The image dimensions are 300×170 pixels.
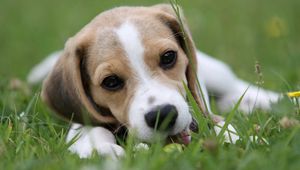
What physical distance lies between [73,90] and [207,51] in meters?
6.58

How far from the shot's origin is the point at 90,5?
17.2 metres

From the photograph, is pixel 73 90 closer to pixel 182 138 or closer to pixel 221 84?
pixel 182 138

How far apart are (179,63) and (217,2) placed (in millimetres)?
11050

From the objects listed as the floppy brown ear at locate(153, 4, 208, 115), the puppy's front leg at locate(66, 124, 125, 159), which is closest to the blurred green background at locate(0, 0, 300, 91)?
the floppy brown ear at locate(153, 4, 208, 115)

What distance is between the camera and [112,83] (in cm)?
603

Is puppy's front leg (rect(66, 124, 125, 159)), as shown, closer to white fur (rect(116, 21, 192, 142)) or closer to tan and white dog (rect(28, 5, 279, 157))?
tan and white dog (rect(28, 5, 279, 157))

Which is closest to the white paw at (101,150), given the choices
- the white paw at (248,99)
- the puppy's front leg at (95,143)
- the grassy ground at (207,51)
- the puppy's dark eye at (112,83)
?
the puppy's front leg at (95,143)

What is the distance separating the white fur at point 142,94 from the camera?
209 inches

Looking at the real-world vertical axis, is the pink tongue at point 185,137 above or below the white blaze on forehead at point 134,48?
below

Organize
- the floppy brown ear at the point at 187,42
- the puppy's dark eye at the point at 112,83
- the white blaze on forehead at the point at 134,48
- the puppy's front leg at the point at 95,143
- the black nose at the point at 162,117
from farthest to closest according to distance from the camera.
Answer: the floppy brown ear at the point at 187,42, the puppy's dark eye at the point at 112,83, the white blaze on forehead at the point at 134,48, the black nose at the point at 162,117, the puppy's front leg at the point at 95,143

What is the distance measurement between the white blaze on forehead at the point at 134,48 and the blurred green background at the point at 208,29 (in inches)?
155

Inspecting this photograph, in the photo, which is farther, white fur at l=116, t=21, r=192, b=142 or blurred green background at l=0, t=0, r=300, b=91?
blurred green background at l=0, t=0, r=300, b=91

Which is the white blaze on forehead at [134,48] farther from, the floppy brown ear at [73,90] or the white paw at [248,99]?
the white paw at [248,99]

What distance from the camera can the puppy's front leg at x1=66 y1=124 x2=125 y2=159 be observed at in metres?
5.04
